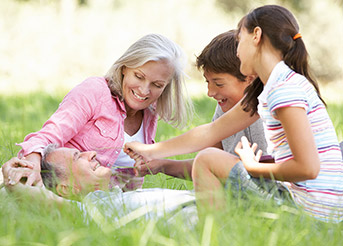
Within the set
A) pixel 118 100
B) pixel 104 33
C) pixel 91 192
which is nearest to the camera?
pixel 91 192

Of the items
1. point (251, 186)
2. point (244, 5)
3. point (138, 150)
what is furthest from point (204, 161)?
point (244, 5)

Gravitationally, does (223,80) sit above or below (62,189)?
above

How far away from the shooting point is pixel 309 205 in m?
2.11

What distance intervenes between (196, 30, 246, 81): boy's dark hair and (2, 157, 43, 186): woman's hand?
121 centimetres

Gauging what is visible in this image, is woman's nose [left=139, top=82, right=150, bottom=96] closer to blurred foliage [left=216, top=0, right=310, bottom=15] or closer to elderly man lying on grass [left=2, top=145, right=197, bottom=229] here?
elderly man lying on grass [left=2, top=145, right=197, bottom=229]

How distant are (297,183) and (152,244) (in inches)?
30.7

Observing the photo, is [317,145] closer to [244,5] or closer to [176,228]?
[176,228]

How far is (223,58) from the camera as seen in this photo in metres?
3.04

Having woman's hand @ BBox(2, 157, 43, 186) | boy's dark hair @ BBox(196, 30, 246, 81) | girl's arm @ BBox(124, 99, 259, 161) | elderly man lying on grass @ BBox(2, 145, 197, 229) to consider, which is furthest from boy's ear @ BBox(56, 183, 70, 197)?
boy's dark hair @ BBox(196, 30, 246, 81)

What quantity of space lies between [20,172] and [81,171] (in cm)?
37

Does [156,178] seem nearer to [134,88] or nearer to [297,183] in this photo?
[134,88]

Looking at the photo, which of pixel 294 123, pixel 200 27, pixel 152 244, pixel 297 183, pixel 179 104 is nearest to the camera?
pixel 152 244

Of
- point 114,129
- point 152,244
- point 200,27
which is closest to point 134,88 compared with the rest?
point 114,129

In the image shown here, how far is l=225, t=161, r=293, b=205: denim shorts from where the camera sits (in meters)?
2.18
